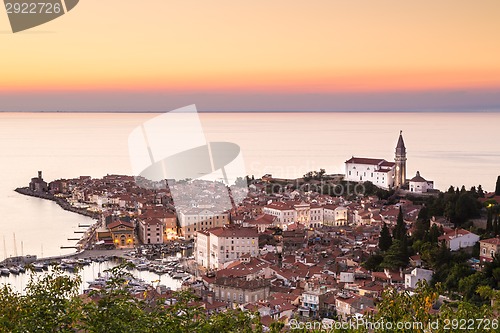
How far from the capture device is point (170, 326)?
11.0 ft

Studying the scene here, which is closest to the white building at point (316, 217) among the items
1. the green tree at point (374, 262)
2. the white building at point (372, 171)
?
the white building at point (372, 171)

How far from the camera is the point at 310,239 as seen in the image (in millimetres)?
14031

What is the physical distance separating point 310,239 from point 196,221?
3.87 meters

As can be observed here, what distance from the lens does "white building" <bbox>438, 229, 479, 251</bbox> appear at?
10531mm

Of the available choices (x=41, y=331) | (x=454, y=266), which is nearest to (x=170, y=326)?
(x=41, y=331)

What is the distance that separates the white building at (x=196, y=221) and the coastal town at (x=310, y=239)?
0.10 ft

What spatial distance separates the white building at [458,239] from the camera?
34.6ft

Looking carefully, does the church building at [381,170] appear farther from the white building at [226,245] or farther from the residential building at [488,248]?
the residential building at [488,248]

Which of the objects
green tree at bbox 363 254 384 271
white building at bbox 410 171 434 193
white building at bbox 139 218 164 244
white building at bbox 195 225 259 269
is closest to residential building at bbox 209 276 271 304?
green tree at bbox 363 254 384 271

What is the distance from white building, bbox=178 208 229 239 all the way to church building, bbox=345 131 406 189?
20.8 feet

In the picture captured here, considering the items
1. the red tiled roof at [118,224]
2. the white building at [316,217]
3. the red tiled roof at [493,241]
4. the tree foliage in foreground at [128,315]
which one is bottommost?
the white building at [316,217]

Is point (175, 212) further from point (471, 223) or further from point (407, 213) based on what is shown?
point (471, 223)

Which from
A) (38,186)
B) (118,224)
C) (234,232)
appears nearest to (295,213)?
(234,232)

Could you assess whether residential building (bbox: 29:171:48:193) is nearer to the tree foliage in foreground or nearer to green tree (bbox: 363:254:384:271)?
green tree (bbox: 363:254:384:271)
